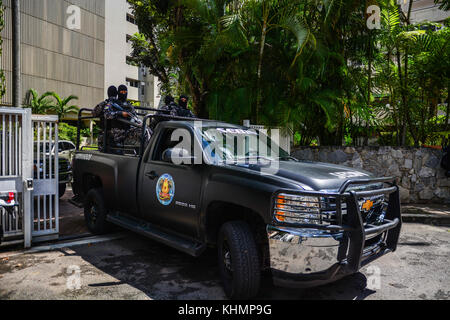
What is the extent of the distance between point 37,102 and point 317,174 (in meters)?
30.8

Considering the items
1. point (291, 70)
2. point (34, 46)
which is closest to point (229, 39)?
point (291, 70)

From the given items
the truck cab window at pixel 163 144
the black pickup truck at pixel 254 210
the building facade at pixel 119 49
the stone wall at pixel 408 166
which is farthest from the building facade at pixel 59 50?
the black pickup truck at pixel 254 210

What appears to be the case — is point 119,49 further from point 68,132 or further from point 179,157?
point 179,157

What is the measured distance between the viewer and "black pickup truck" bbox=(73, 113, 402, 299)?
3092 millimetres

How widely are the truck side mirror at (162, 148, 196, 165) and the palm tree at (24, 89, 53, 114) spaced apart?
2905 cm

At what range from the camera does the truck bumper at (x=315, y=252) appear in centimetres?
304

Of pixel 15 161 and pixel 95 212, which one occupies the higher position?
pixel 15 161

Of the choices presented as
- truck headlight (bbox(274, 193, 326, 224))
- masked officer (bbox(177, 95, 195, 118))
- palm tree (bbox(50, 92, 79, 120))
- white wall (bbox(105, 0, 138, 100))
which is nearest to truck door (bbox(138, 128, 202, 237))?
truck headlight (bbox(274, 193, 326, 224))

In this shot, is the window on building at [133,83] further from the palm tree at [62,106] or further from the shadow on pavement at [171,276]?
the shadow on pavement at [171,276]

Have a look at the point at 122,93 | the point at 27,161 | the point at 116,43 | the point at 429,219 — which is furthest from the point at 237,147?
the point at 116,43

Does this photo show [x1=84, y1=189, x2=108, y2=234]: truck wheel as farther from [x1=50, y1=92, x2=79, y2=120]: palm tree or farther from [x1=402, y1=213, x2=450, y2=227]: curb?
[x1=50, y1=92, x2=79, y2=120]: palm tree

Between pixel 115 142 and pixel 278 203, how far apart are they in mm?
4138

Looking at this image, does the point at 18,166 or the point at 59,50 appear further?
the point at 59,50

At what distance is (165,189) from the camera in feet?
14.5
